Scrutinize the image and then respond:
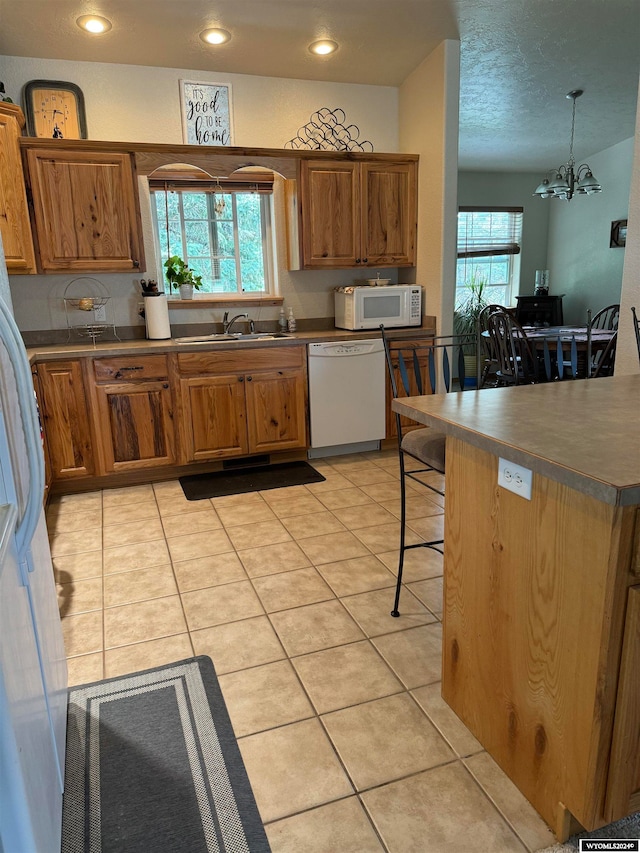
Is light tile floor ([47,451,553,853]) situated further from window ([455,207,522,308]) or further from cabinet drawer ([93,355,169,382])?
window ([455,207,522,308])

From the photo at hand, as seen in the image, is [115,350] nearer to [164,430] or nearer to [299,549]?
[164,430]

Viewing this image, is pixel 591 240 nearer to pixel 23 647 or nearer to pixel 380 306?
pixel 380 306

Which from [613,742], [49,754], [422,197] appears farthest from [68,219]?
[613,742]

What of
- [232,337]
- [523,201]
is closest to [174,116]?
[232,337]

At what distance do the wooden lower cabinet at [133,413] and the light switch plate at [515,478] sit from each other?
108 inches

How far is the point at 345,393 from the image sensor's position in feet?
13.5

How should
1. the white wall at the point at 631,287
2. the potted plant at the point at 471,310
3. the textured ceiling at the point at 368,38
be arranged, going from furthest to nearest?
the potted plant at the point at 471,310
the textured ceiling at the point at 368,38
the white wall at the point at 631,287

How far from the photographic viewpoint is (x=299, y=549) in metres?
2.85

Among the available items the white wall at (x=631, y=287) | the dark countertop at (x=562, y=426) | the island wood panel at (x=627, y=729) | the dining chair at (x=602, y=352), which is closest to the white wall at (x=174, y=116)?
the dining chair at (x=602, y=352)

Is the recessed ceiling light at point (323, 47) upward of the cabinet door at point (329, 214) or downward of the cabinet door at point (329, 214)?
upward

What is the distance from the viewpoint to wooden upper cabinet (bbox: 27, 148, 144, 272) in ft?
11.5

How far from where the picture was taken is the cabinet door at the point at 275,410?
391 centimetres

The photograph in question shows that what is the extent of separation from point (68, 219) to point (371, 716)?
10.8 ft

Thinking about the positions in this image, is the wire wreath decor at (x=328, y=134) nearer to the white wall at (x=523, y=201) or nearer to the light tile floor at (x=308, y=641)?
the light tile floor at (x=308, y=641)
